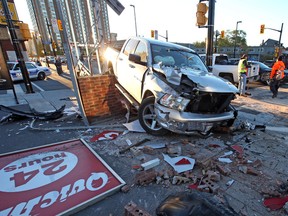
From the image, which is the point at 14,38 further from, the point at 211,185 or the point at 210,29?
the point at 211,185

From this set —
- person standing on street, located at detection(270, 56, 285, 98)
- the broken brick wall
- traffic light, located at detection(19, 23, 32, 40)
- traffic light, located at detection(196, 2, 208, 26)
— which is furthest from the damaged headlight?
traffic light, located at detection(19, 23, 32, 40)

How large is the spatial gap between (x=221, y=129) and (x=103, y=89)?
345 cm

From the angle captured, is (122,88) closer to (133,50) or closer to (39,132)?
(133,50)

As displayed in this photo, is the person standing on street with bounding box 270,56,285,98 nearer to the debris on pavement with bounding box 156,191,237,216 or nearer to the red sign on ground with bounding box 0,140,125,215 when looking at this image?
the debris on pavement with bounding box 156,191,237,216

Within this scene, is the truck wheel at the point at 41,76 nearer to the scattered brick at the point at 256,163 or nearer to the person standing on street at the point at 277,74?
the person standing on street at the point at 277,74

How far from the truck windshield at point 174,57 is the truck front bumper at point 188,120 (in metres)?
1.39

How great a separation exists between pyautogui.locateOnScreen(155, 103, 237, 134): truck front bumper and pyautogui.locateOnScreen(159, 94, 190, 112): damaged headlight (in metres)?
0.08

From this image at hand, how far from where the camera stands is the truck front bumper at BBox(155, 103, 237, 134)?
10.6 feet

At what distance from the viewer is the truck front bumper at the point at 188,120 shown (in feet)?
10.6

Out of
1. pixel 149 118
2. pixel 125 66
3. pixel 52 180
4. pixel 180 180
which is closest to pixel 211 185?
pixel 180 180

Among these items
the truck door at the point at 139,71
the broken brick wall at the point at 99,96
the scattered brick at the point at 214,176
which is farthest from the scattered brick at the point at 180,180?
the broken brick wall at the point at 99,96

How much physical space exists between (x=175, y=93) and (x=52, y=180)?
8.28 feet

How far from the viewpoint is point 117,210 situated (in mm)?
2146

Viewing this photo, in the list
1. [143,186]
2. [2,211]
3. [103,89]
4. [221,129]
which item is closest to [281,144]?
[221,129]
